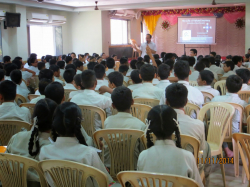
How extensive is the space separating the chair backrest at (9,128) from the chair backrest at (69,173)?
39.9 inches

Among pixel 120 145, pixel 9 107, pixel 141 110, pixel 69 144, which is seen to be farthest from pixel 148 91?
pixel 69 144

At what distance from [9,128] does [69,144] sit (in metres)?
1.10

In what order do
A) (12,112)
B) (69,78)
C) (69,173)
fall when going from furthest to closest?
(69,78), (12,112), (69,173)

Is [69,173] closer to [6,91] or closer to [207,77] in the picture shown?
[6,91]

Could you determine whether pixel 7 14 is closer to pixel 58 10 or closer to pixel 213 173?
pixel 58 10

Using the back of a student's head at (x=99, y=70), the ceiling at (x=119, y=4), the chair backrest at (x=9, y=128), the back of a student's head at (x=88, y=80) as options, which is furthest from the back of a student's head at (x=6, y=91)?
the ceiling at (x=119, y=4)

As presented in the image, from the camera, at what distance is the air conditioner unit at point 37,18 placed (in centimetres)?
1052

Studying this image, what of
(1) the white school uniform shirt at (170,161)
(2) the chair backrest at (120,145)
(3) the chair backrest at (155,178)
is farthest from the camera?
(2) the chair backrest at (120,145)

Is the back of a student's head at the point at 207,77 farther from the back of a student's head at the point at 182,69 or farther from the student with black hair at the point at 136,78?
the student with black hair at the point at 136,78

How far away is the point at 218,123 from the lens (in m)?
2.94

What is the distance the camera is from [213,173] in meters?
3.14

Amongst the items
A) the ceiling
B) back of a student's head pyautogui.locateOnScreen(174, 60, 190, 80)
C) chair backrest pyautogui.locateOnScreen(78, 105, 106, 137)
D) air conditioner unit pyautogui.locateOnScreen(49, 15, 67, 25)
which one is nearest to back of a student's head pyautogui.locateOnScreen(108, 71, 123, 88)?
back of a student's head pyautogui.locateOnScreen(174, 60, 190, 80)

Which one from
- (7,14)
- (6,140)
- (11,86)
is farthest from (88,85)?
(7,14)

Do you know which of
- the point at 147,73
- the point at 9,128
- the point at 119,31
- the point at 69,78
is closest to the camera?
the point at 9,128
